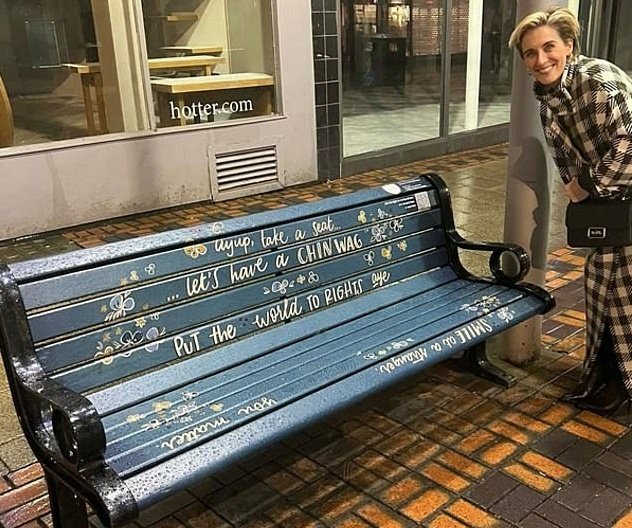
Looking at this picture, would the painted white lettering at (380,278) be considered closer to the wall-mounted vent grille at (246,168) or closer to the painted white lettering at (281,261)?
the painted white lettering at (281,261)

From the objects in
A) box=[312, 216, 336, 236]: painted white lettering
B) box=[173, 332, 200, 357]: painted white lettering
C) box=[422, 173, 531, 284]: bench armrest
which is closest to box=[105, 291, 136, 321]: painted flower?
box=[173, 332, 200, 357]: painted white lettering

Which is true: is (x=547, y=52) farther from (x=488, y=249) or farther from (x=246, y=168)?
(x=246, y=168)

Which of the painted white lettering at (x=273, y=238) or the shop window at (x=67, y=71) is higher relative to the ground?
the shop window at (x=67, y=71)

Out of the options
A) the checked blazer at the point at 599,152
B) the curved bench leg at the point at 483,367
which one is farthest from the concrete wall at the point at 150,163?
the checked blazer at the point at 599,152

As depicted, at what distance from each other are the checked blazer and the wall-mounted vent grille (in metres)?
4.25

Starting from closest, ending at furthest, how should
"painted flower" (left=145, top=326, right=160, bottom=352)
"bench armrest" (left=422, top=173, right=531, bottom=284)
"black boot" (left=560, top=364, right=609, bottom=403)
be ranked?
"painted flower" (left=145, top=326, right=160, bottom=352) → "black boot" (left=560, top=364, right=609, bottom=403) → "bench armrest" (left=422, top=173, right=531, bottom=284)

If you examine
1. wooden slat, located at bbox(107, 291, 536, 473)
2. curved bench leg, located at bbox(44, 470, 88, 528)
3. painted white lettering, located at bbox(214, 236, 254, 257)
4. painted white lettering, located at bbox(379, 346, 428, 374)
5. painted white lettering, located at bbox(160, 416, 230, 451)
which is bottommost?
curved bench leg, located at bbox(44, 470, 88, 528)

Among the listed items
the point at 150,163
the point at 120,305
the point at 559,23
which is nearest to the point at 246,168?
the point at 150,163

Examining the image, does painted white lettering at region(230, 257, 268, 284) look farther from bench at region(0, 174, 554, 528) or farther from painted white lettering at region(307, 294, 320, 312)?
painted white lettering at region(307, 294, 320, 312)

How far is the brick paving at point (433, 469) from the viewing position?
2.64m

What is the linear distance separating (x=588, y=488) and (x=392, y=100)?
22.3 ft

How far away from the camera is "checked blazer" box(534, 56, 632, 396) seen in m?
2.82

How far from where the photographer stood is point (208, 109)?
6969mm

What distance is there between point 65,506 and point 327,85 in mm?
5787
